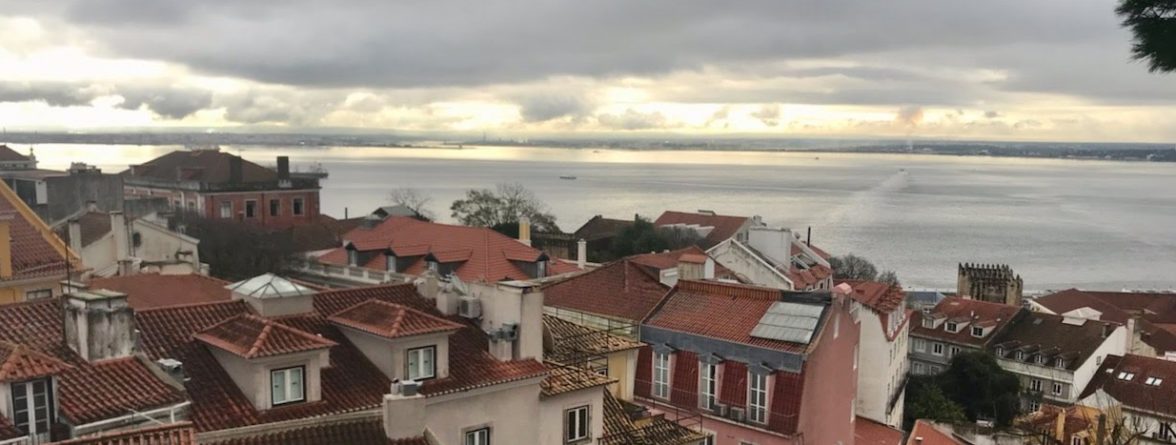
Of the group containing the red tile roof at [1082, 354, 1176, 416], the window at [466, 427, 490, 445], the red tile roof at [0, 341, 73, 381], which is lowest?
the red tile roof at [1082, 354, 1176, 416]

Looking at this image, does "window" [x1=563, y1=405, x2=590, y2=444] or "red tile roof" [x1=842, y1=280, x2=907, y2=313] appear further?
"red tile roof" [x1=842, y1=280, x2=907, y2=313]

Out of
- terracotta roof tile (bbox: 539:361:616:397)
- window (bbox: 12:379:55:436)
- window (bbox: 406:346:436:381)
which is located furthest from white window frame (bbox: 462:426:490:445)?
window (bbox: 12:379:55:436)

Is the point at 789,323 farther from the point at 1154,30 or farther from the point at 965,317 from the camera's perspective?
the point at 965,317

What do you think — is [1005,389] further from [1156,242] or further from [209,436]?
[1156,242]

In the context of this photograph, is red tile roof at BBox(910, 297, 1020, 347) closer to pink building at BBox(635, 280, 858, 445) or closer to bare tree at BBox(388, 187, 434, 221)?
pink building at BBox(635, 280, 858, 445)

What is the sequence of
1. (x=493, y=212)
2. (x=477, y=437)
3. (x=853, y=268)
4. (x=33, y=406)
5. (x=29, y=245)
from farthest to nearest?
(x=853, y=268) → (x=493, y=212) → (x=29, y=245) → (x=477, y=437) → (x=33, y=406)

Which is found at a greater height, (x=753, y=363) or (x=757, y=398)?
(x=753, y=363)

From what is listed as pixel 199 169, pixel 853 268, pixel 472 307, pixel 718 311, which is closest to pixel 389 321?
pixel 472 307
